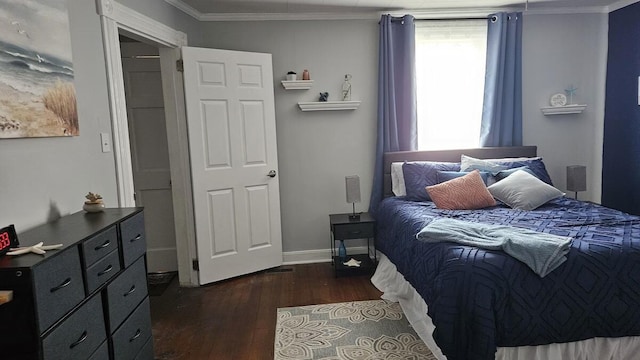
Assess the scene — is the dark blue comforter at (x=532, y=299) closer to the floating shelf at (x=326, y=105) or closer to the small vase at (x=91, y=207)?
the small vase at (x=91, y=207)

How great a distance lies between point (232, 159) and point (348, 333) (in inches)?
71.3

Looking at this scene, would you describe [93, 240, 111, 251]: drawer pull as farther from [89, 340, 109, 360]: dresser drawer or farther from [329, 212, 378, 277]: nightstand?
[329, 212, 378, 277]: nightstand

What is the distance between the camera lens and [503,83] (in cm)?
387

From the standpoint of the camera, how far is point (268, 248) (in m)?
3.77

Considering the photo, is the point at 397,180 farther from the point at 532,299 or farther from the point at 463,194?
the point at 532,299

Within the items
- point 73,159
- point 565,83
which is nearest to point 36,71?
point 73,159

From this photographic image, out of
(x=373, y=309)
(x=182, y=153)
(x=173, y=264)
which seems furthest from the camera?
(x=173, y=264)

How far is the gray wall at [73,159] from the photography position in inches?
63.5

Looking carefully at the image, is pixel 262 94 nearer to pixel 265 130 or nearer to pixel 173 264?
pixel 265 130

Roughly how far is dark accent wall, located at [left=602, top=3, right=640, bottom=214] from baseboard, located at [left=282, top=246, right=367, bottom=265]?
270 cm

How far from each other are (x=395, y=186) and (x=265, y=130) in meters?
1.37

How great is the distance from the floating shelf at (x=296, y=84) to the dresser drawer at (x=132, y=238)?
2.12m

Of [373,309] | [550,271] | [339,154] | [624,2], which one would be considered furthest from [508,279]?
[624,2]

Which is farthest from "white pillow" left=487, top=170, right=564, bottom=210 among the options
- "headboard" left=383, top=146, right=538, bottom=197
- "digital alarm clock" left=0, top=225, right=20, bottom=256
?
"digital alarm clock" left=0, top=225, right=20, bottom=256
